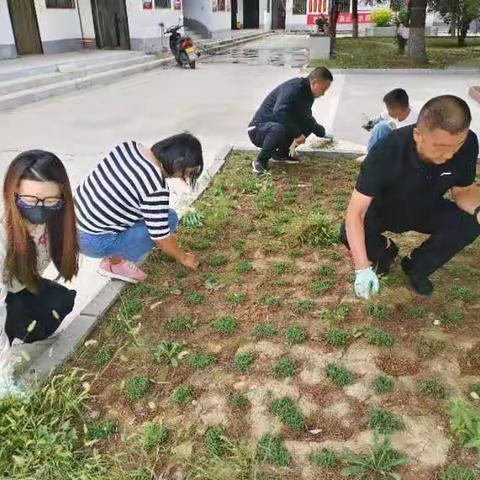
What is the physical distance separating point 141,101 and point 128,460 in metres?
7.89

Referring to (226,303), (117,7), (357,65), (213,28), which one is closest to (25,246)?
(226,303)

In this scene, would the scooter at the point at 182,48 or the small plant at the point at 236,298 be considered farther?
the scooter at the point at 182,48

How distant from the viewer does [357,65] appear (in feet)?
40.5

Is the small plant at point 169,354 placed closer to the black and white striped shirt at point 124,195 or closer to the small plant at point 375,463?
the black and white striped shirt at point 124,195

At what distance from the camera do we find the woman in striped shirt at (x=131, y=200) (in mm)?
2479

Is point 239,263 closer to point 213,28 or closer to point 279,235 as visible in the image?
point 279,235

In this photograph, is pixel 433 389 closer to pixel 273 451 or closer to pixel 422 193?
pixel 273 451

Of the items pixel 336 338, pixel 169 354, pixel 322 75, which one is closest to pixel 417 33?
pixel 322 75

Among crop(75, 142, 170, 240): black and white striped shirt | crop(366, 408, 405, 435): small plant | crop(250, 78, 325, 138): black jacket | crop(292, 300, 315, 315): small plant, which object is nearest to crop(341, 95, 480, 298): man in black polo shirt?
crop(292, 300, 315, 315): small plant

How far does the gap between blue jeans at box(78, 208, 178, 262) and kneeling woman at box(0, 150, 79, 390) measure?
511 millimetres

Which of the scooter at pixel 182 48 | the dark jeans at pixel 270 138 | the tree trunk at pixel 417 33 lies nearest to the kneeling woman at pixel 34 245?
the dark jeans at pixel 270 138

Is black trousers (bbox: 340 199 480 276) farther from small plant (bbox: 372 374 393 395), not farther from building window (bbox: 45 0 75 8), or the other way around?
building window (bbox: 45 0 75 8)

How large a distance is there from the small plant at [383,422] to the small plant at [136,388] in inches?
36.6

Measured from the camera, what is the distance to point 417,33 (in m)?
12.1
